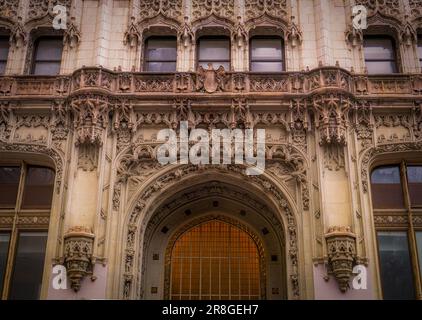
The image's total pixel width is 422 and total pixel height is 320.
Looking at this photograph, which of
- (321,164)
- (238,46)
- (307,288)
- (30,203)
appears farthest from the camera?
(238,46)

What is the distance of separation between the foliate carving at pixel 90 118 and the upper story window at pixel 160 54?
9.05ft

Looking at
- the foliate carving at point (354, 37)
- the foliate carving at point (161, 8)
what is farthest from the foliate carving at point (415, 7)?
the foliate carving at point (161, 8)

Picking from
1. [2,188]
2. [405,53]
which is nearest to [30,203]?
[2,188]

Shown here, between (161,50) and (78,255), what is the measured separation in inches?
321

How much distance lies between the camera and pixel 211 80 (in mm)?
19500

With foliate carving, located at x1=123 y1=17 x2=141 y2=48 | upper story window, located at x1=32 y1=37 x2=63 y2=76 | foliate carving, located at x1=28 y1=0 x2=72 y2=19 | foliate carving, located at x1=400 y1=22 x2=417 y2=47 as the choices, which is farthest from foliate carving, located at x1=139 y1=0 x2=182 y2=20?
foliate carving, located at x1=400 y1=22 x2=417 y2=47

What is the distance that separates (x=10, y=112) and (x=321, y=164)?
1006cm

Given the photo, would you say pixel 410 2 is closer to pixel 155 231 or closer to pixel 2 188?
pixel 155 231

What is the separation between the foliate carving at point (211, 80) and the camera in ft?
63.6

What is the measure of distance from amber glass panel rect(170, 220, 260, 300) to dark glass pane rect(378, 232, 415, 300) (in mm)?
3976

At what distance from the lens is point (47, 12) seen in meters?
21.5

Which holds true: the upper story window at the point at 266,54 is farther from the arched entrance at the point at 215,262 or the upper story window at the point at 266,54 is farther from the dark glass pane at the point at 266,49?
the arched entrance at the point at 215,262

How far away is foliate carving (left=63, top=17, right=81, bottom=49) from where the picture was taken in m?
20.8

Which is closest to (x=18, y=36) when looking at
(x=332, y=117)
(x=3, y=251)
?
(x=3, y=251)
